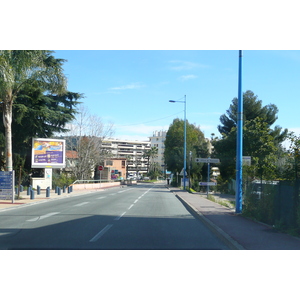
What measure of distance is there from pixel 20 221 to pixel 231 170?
3036 centimetres

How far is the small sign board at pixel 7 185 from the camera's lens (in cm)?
2119

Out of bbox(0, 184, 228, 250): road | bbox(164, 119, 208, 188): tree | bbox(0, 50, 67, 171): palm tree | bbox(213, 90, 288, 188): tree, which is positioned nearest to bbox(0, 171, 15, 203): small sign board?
bbox(0, 50, 67, 171): palm tree

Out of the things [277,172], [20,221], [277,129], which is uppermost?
[277,129]

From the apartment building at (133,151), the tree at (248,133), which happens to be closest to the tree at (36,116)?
the tree at (248,133)

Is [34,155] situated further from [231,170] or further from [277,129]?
[277,129]

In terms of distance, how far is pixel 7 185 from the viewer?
21.4 metres

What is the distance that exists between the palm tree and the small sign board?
1.81 metres

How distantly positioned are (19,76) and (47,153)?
1369 cm

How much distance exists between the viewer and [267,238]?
9.66 metres

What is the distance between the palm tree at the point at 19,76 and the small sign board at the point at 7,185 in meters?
1.81

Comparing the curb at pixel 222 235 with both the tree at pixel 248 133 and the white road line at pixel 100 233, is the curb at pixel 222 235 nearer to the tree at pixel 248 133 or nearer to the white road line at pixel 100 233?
the white road line at pixel 100 233

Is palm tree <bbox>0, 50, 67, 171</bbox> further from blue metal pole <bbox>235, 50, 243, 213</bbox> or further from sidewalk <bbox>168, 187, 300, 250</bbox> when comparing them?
sidewalk <bbox>168, 187, 300, 250</bbox>

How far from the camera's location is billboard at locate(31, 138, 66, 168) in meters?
33.2
